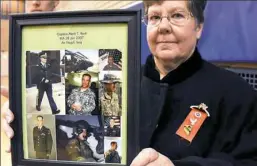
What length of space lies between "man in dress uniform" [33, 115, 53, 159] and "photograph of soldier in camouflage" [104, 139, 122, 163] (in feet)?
0.39

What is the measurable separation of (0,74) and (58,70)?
1.29m

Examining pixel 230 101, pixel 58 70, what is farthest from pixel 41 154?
pixel 230 101

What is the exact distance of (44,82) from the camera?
0.68m

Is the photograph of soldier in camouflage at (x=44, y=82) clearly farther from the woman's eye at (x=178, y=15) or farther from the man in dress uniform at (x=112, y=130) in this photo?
the woman's eye at (x=178, y=15)

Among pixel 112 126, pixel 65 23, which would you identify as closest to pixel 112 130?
pixel 112 126

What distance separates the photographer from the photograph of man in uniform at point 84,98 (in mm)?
652

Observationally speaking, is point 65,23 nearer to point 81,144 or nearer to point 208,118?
point 81,144

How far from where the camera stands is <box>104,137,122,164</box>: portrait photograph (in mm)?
658

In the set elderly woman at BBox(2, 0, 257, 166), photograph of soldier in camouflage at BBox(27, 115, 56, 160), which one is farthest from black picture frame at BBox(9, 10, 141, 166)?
elderly woman at BBox(2, 0, 257, 166)

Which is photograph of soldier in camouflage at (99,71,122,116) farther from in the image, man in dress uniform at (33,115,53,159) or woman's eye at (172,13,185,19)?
woman's eye at (172,13,185,19)

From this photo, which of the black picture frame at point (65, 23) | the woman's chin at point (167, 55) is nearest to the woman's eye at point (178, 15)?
the woman's chin at point (167, 55)

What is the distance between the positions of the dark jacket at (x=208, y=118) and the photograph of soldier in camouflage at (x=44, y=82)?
0.25m

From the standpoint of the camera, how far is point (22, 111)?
71 cm

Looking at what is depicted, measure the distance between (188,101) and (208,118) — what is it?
7 cm
